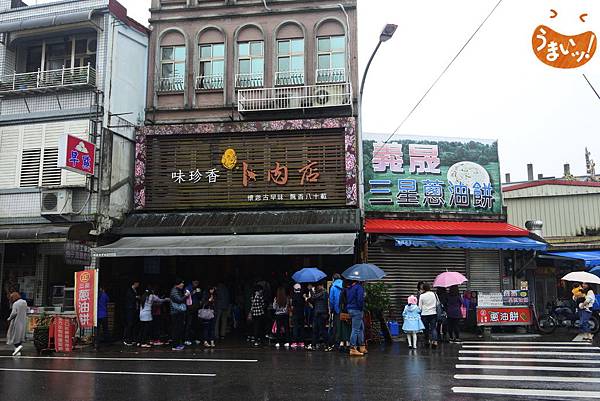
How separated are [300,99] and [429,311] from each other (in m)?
7.78

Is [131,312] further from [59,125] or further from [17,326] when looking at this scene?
[59,125]

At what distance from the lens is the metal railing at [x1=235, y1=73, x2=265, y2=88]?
59.0 feet

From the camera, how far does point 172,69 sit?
61.3 feet

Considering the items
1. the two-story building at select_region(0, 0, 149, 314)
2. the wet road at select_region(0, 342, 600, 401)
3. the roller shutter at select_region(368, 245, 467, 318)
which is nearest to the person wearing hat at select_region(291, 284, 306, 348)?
the wet road at select_region(0, 342, 600, 401)

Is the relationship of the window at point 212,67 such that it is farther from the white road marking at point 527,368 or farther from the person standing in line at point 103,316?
the white road marking at point 527,368

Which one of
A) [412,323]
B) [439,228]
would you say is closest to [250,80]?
[439,228]

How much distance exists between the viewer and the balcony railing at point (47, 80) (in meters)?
16.9

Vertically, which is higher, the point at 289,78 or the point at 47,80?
the point at 289,78

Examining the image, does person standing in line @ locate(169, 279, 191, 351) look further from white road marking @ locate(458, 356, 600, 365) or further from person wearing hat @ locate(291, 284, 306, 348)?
white road marking @ locate(458, 356, 600, 365)

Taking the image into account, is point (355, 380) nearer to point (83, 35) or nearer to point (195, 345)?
point (195, 345)

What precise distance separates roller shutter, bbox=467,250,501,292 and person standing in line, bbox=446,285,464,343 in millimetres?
2941

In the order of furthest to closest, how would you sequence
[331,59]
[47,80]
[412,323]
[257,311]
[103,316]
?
1. [331,59]
2. [47,80]
3. [257,311]
4. [103,316]
5. [412,323]

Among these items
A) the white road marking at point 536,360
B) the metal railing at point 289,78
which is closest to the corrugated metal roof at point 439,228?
the metal railing at point 289,78

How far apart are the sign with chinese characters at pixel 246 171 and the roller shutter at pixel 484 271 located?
4.99 metres
